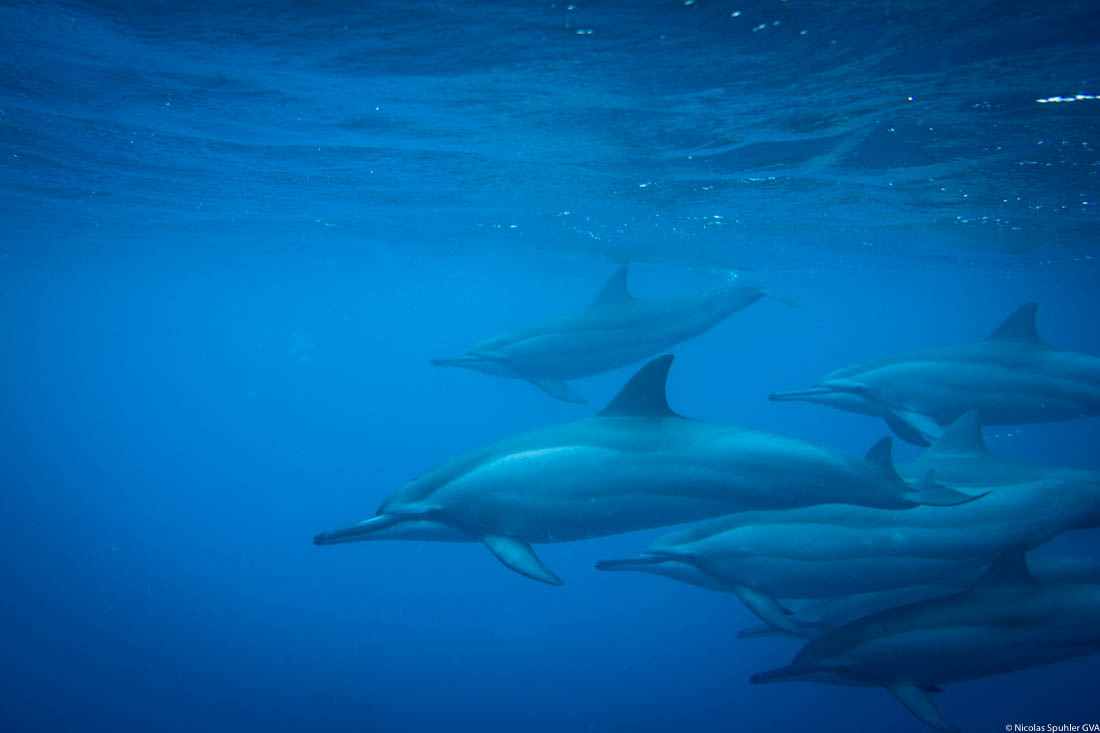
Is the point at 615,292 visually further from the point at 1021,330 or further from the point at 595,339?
the point at 1021,330

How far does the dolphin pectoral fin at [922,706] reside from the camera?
5.23 meters

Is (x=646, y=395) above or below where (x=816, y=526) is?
above

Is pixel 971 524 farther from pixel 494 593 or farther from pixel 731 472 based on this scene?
pixel 494 593

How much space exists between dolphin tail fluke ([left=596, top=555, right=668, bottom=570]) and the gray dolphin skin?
345 cm

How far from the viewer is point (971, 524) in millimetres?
5535

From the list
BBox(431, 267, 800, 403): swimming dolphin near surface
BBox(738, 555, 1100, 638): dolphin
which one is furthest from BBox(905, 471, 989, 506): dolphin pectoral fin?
BBox(431, 267, 800, 403): swimming dolphin near surface

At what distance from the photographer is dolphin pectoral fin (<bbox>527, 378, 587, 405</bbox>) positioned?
1020 cm

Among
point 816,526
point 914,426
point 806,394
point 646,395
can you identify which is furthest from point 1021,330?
point 646,395

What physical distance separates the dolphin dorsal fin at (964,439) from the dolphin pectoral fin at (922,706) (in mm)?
2472

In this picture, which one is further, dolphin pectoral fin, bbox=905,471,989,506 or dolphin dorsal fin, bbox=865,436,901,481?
dolphin dorsal fin, bbox=865,436,901,481

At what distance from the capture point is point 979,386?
8.49 metres

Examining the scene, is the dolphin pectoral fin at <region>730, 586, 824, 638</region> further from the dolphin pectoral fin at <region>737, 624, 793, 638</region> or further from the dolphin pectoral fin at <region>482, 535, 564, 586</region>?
the dolphin pectoral fin at <region>482, 535, 564, 586</region>

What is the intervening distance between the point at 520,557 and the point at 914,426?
19.5 ft

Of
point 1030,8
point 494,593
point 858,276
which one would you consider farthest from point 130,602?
point 858,276
